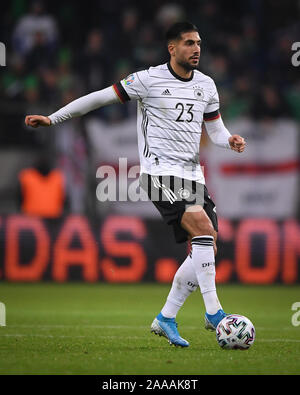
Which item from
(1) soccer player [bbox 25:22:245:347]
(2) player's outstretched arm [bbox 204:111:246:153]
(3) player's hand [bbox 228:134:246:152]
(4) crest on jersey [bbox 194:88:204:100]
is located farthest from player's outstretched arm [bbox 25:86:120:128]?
(3) player's hand [bbox 228:134:246:152]

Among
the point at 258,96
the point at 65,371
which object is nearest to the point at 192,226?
the point at 65,371

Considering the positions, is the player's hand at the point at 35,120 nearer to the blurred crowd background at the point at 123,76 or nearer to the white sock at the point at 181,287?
the white sock at the point at 181,287

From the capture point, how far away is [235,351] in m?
6.26

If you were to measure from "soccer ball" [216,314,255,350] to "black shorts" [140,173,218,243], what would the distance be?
0.79 m

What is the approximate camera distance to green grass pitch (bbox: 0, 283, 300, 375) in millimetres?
5469

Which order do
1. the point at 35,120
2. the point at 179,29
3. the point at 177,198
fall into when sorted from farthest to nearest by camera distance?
the point at 179,29
the point at 177,198
the point at 35,120

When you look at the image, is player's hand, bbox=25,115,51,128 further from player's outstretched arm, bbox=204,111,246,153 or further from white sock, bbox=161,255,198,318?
white sock, bbox=161,255,198,318

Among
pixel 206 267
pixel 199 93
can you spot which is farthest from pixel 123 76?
pixel 206 267

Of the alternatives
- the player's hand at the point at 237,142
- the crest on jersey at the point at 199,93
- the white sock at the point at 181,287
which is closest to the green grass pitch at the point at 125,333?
the white sock at the point at 181,287

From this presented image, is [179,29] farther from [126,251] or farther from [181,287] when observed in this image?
[126,251]

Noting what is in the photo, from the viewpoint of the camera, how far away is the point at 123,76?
1459 cm

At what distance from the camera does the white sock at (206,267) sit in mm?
6449

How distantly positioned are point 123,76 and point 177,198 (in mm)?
8277

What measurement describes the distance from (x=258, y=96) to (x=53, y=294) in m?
5.86
